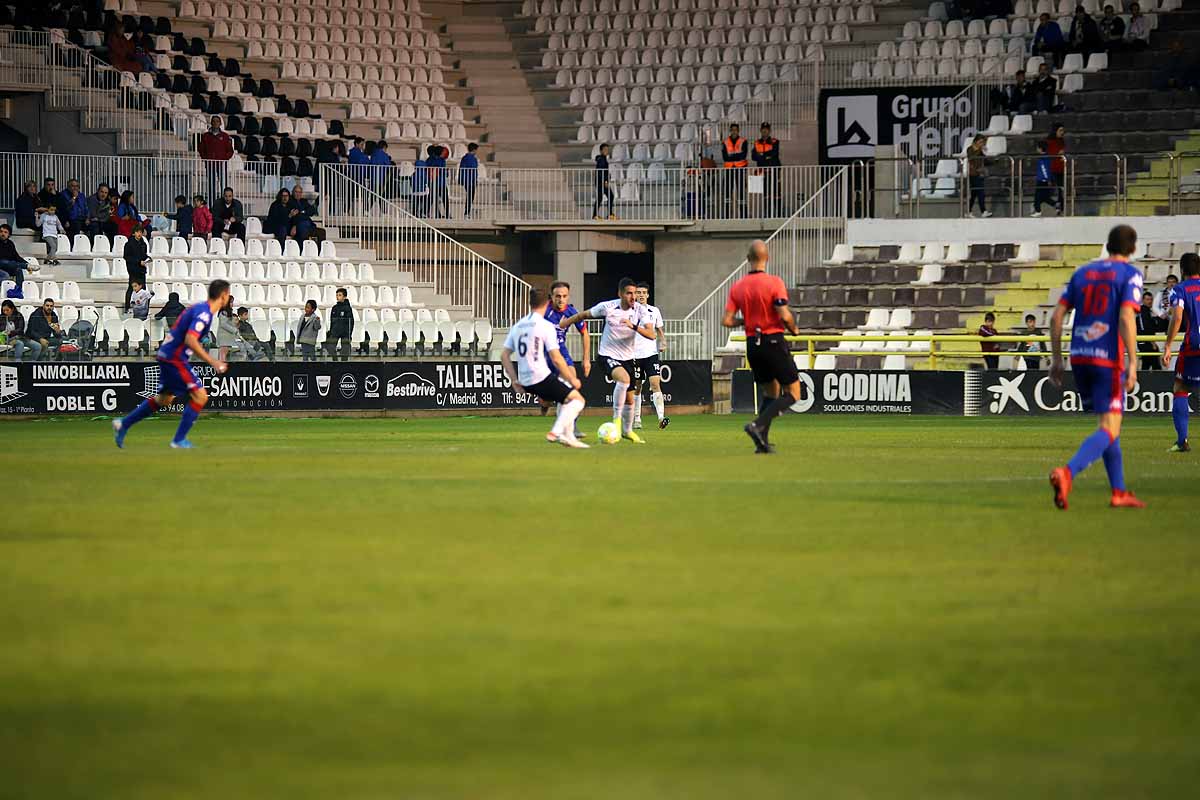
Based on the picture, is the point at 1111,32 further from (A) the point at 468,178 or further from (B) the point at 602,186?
(A) the point at 468,178

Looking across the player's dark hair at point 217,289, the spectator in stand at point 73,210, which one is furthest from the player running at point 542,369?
the spectator in stand at point 73,210

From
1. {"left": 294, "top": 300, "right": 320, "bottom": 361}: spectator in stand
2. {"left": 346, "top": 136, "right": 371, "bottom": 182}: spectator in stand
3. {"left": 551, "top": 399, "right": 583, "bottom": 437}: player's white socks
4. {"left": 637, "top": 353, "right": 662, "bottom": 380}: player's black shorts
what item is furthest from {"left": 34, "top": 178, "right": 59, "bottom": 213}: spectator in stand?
{"left": 551, "top": 399, "right": 583, "bottom": 437}: player's white socks

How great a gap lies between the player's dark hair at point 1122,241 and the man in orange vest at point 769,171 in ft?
97.1

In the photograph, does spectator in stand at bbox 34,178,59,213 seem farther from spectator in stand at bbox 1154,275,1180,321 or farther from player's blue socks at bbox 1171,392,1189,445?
player's blue socks at bbox 1171,392,1189,445

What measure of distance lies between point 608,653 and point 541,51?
44360 millimetres

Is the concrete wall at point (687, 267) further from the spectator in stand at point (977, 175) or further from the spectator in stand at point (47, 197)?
the spectator in stand at point (47, 197)

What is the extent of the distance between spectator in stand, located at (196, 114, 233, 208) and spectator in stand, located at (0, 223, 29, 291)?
5.95 metres

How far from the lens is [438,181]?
42.5 m

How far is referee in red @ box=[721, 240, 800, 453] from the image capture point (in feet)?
61.8

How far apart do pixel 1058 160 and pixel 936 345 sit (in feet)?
18.7

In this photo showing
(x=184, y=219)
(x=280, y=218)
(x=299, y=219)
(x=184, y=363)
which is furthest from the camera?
(x=299, y=219)

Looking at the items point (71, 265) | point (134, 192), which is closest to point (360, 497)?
point (71, 265)

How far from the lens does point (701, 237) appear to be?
4400 centimetres

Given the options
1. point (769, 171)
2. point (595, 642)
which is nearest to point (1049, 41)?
point (769, 171)
